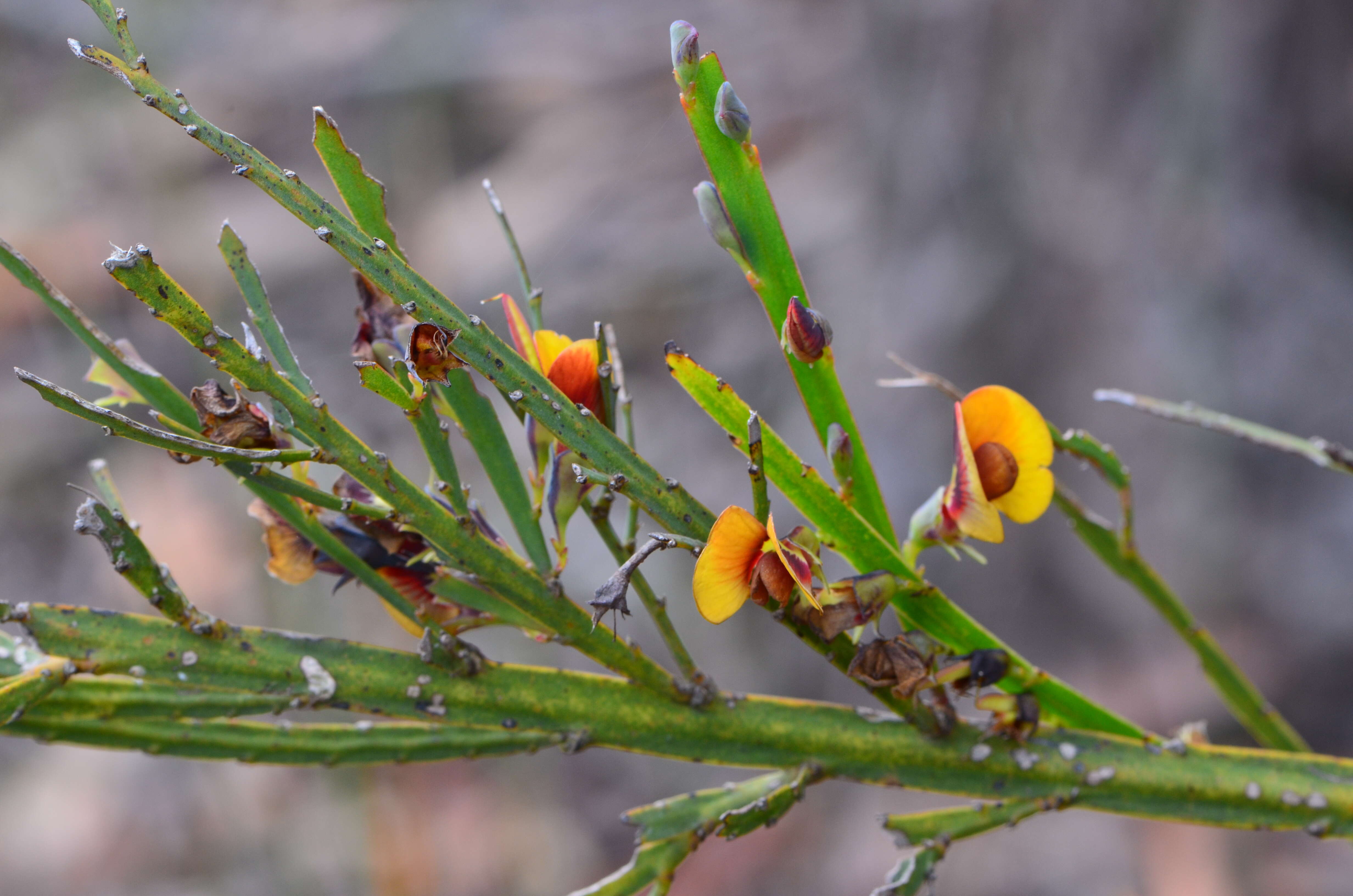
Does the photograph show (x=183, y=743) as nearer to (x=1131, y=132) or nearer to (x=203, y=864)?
(x=1131, y=132)

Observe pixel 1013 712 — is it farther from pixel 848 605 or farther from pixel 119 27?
pixel 119 27

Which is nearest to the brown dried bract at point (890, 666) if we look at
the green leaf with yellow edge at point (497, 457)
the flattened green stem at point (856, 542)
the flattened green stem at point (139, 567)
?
the flattened green stem at point (856, 542)

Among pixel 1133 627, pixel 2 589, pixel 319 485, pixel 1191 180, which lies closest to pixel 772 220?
pixel 319 485

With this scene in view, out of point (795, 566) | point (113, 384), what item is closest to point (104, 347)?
point (113, 384)

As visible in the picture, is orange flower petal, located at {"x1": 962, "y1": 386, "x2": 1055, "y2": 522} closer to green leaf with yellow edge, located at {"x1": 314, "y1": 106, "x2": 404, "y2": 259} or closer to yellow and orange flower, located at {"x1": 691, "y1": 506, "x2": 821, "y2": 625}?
yellow and orange flower, located at {"x1": 691, "y1": 506, "x2": 821, "y2": 625}

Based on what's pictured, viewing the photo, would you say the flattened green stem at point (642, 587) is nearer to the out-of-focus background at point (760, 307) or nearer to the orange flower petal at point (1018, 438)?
the orange flower petal at point (1018, 438)

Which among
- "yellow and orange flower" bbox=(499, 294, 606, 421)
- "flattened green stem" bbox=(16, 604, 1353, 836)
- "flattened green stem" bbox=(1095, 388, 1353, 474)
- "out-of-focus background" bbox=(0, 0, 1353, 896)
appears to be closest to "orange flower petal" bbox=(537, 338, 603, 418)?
"yellow and orange flower" bbox=(499, 294, 606, 421)
